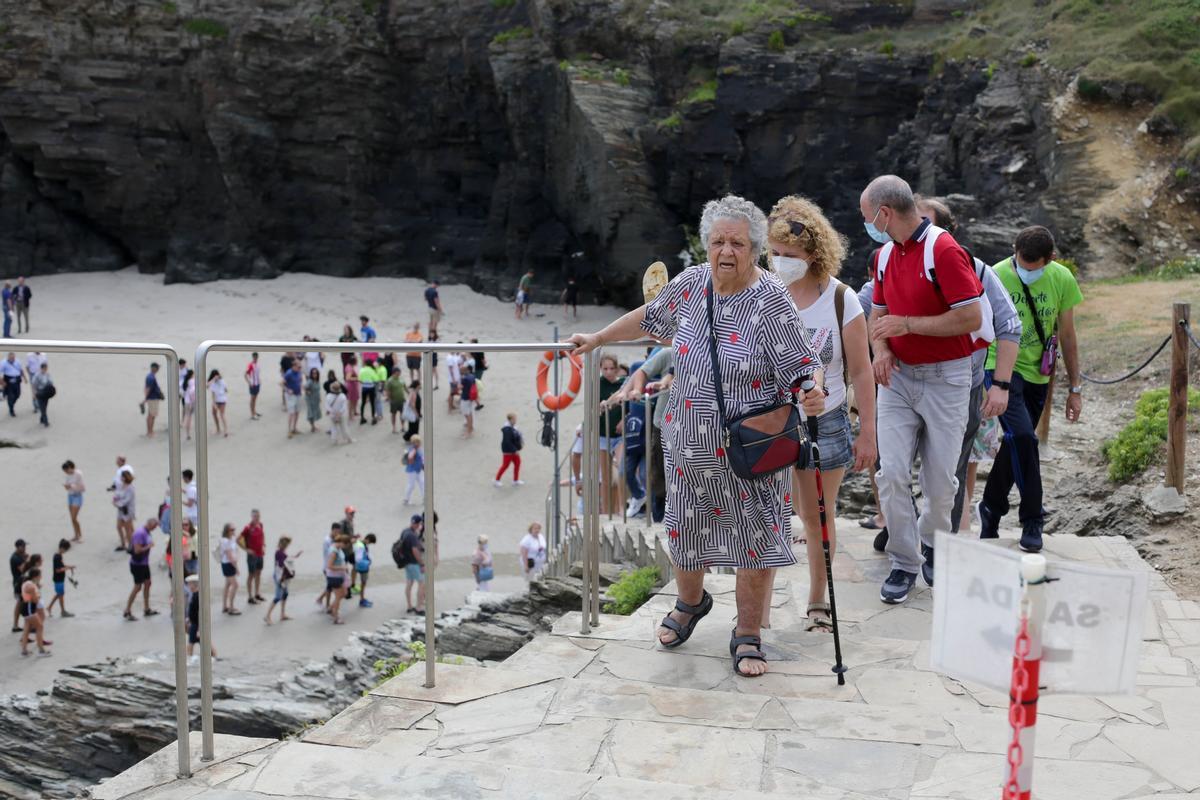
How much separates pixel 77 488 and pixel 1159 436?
6716 millimetres

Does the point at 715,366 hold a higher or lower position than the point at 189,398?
higher

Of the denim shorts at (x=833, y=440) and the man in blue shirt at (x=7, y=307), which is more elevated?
the man in blue shirt at (x=7, y=307)

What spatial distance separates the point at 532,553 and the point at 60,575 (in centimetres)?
884

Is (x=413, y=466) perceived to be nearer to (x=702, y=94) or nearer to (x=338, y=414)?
(x=338, y=414)

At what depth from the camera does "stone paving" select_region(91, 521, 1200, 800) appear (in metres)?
3.17

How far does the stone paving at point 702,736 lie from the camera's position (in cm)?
317

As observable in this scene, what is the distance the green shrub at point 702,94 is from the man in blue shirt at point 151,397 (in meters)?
31.0

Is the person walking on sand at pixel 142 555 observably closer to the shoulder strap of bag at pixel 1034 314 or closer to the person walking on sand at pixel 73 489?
the person walking on sand at pixel 73 489

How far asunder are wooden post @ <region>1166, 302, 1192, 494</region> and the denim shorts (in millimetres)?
2835

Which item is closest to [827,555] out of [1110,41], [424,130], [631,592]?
[631,592]

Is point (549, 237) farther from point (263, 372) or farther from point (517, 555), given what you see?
point (263, 372)

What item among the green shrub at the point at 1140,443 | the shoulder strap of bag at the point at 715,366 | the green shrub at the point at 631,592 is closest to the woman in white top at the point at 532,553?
the green shrub at the point at 631,592

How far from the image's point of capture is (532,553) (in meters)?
12.9

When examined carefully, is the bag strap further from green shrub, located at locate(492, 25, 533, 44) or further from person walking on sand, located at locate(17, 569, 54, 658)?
green shrub, located at locate(492, 25, 533, 44)
